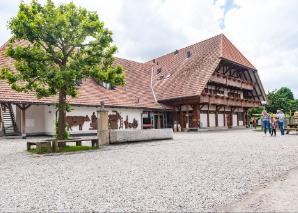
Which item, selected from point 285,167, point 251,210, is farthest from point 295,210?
point 285,167

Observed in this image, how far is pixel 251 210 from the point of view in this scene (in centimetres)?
397

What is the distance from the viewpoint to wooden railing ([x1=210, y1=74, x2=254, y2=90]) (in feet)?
95.7

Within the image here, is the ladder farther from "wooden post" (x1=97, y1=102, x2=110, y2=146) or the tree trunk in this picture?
the tree trunk

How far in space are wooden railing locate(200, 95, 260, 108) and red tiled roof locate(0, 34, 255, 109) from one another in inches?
72.7

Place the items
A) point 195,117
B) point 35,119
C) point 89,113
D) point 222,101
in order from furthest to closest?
point 222,101 → point 195,117 → point 89,113 → point 35,119

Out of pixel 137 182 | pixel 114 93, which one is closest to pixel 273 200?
pixel 137 182

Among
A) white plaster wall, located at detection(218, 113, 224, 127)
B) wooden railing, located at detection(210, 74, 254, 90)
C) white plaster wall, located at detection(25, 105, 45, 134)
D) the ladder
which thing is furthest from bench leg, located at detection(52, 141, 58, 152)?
white plaster wall, located at detection(218, 113, 224, 127)

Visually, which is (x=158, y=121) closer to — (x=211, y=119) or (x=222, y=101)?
(x=211, y=119)

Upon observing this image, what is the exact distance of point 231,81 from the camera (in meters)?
31.5

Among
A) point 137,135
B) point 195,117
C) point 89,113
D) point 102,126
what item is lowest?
point 137,135

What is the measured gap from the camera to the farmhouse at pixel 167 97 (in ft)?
70.4

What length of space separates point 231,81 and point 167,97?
307 inches

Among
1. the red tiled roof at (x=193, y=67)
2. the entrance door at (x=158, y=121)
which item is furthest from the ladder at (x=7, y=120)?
the red tiled roof at (x=193, y=67)

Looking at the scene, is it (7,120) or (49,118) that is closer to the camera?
(7,120)
